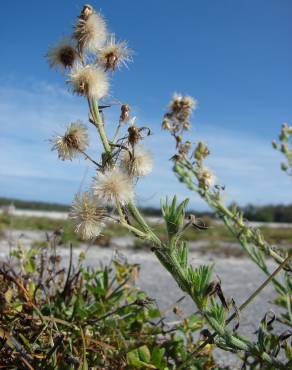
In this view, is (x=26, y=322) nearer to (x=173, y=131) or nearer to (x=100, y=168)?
(x=100, y=168)

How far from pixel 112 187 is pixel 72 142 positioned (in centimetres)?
15

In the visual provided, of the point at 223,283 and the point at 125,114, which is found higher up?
the point at 125,114

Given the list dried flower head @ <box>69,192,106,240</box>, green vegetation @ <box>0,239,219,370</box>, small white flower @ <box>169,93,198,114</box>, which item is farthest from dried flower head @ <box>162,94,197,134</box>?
dried flower head @ <box>69,192,106,240</box>

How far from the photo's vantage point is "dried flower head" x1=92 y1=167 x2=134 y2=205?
99 centimetres

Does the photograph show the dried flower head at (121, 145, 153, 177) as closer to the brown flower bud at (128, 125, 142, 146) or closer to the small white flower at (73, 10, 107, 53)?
the brown flower bud at (128, 125, 142, 146)

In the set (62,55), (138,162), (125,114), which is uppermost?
(62,55)

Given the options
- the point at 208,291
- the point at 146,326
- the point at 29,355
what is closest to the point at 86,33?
the point at 208,291

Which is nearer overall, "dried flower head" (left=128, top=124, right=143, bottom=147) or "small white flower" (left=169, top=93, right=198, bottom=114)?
"dried flower head" (left=128, top=124, right=143, bottom=147)

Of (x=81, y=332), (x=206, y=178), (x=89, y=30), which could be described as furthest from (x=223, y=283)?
(x=89, y=30)

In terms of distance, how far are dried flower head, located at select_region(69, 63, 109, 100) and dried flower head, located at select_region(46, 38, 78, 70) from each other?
5 centimetres

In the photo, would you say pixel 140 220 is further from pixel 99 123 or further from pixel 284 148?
pixel 284 148

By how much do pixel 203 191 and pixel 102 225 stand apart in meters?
1.16

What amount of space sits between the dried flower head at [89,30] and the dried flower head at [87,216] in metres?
0.34

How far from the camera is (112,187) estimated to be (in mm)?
988
